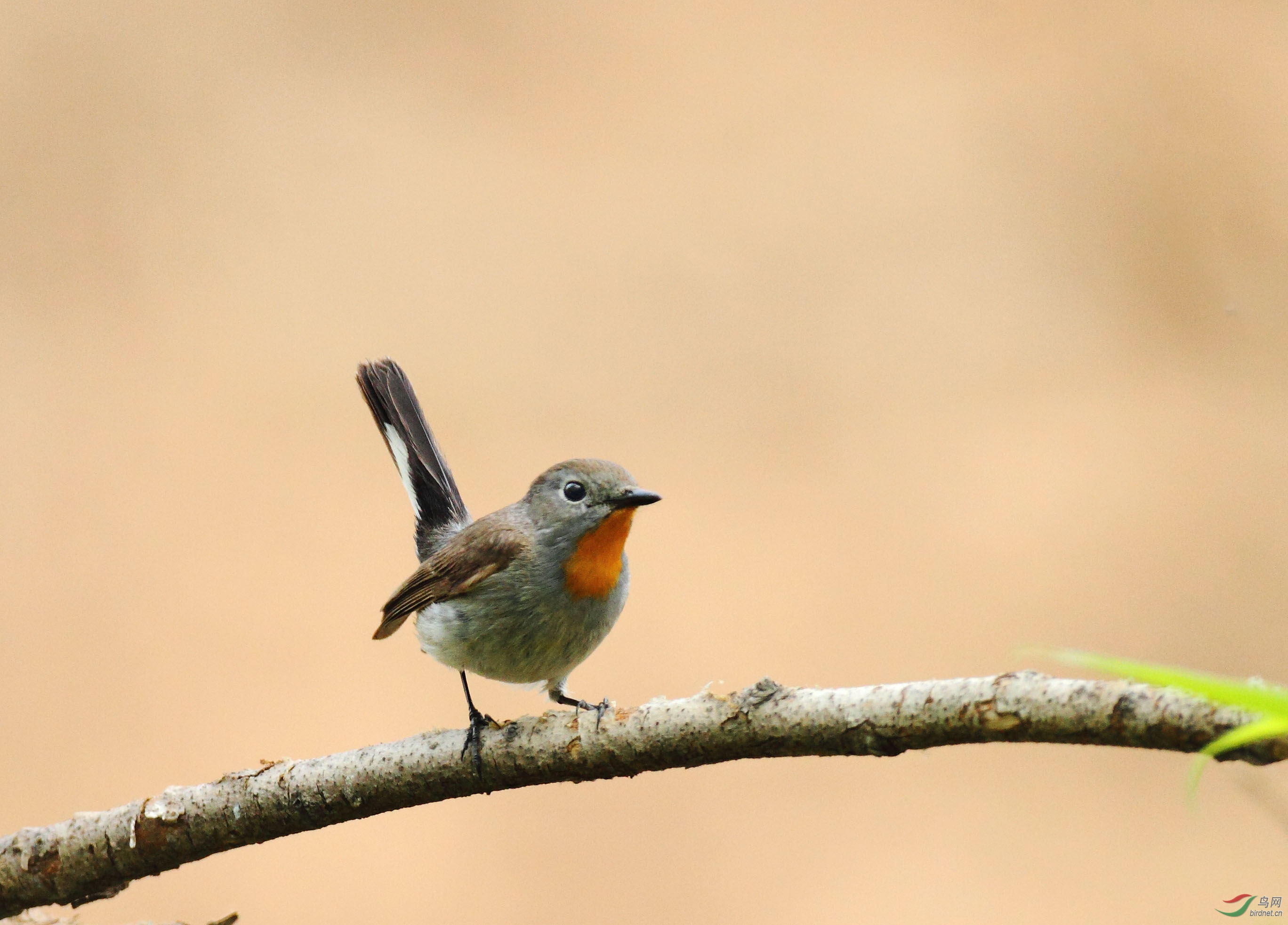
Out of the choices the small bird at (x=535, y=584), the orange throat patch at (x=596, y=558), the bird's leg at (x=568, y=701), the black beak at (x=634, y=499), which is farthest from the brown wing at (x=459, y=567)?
the bird's leg at (x=568, y=701)

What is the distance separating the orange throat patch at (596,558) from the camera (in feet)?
7.70

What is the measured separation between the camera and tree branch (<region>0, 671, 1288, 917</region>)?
1.11 metres

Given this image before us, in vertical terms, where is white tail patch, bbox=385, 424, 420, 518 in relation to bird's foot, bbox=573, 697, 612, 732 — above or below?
above

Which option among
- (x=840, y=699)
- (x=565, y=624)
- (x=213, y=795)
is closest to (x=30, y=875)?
(x=213, y=795)

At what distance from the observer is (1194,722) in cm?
102

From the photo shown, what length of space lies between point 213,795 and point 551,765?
2.03 ft

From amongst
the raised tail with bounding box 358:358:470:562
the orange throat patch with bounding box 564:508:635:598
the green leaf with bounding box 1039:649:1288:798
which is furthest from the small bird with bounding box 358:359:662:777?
the green leaf with bounding box 1039:649:1288:798

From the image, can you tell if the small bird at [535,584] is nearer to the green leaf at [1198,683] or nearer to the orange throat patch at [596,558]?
the orange throat patch at [596,558]

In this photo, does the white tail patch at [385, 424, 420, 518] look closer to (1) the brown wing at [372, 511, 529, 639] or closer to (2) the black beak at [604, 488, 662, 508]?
(1) the brown wing at [372, 511, 529, 639]

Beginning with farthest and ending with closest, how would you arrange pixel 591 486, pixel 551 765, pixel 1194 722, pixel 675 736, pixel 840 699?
1. pixel 591 486
2. pixel 551 765
3. pixel 675 736
4. pixel 840 699
5. pixel 1194 722

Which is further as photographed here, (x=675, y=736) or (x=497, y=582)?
(x=497, y=582)

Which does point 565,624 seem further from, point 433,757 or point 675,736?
point 675,736

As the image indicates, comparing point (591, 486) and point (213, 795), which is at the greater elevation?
point (591, 486)

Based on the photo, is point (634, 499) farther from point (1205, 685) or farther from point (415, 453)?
point (1205, 685)
